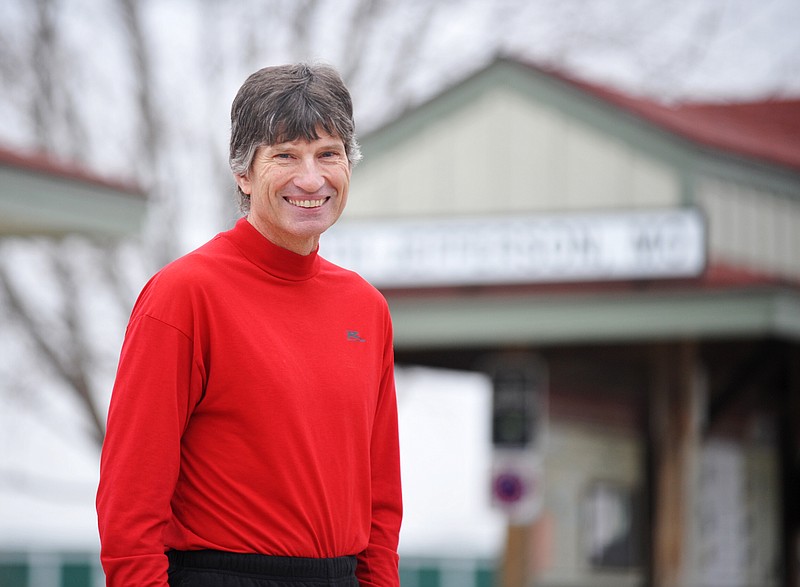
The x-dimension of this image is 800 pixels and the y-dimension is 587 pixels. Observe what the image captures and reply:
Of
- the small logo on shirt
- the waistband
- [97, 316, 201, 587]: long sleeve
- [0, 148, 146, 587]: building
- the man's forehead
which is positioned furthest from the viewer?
[0, 148, 146, 587]: building

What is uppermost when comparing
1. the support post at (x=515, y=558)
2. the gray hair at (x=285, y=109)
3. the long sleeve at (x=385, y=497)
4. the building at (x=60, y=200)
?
the building at (x=60, y=200)

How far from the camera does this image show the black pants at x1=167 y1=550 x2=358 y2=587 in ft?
8.84

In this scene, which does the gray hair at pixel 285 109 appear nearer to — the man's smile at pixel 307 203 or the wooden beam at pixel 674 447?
the man's smile at pixel 307 203

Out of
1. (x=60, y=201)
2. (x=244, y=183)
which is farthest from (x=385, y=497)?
(x=60, y=201)

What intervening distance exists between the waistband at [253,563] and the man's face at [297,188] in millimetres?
566

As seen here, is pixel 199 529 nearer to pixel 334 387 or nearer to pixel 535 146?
pixel 334 387

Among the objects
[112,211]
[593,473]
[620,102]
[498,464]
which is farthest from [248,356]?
[593,473]

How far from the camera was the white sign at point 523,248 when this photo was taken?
999 centimetres

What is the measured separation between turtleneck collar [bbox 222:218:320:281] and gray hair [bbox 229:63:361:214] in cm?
12

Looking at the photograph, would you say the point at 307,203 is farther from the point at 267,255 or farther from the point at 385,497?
the point at 385,497

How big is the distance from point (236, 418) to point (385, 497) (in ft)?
1.55

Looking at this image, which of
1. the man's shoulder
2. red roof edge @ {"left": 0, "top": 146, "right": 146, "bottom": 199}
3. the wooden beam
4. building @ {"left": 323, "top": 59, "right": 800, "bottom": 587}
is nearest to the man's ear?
the man's shoulder

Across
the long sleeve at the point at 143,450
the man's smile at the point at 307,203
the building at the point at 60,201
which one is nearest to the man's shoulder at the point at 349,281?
the man's smile at the point at 307,203

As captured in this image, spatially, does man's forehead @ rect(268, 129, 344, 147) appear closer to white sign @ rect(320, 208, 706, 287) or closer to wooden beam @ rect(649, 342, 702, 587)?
white sign @ rect(320, 208, 706, 287)
